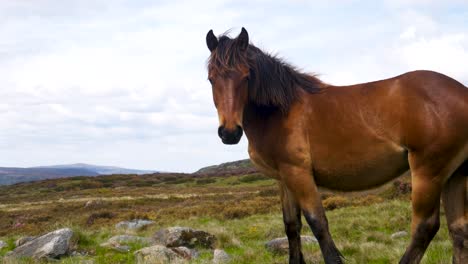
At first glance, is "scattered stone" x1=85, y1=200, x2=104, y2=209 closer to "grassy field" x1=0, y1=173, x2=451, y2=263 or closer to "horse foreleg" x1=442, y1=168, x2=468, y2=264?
"grassy field" x1=0, y1=173, x2=451, y2=263

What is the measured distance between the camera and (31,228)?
2439cm

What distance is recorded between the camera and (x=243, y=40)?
5324 millimetres

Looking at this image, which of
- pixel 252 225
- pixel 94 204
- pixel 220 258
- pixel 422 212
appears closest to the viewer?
pixel 422 212

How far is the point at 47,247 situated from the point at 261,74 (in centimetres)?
746

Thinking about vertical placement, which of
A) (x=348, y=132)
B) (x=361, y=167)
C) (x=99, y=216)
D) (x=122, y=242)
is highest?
(x=348, y=132)

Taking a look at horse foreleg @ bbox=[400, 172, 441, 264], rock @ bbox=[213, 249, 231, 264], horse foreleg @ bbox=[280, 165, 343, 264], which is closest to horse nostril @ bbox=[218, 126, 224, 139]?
horse foreleg @ bbox=[280, 165, 343, 264]

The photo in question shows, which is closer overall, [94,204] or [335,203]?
[335,203]

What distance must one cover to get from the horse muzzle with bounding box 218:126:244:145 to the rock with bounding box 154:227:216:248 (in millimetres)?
6996

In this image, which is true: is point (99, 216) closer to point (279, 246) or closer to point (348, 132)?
point (279, 246)

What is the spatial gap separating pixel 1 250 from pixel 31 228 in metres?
12.8

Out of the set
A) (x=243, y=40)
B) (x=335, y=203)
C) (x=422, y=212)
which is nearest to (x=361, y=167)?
(x=422, y=212)

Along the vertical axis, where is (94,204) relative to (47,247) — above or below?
below

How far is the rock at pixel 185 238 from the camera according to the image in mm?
11266

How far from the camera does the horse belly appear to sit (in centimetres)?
485
